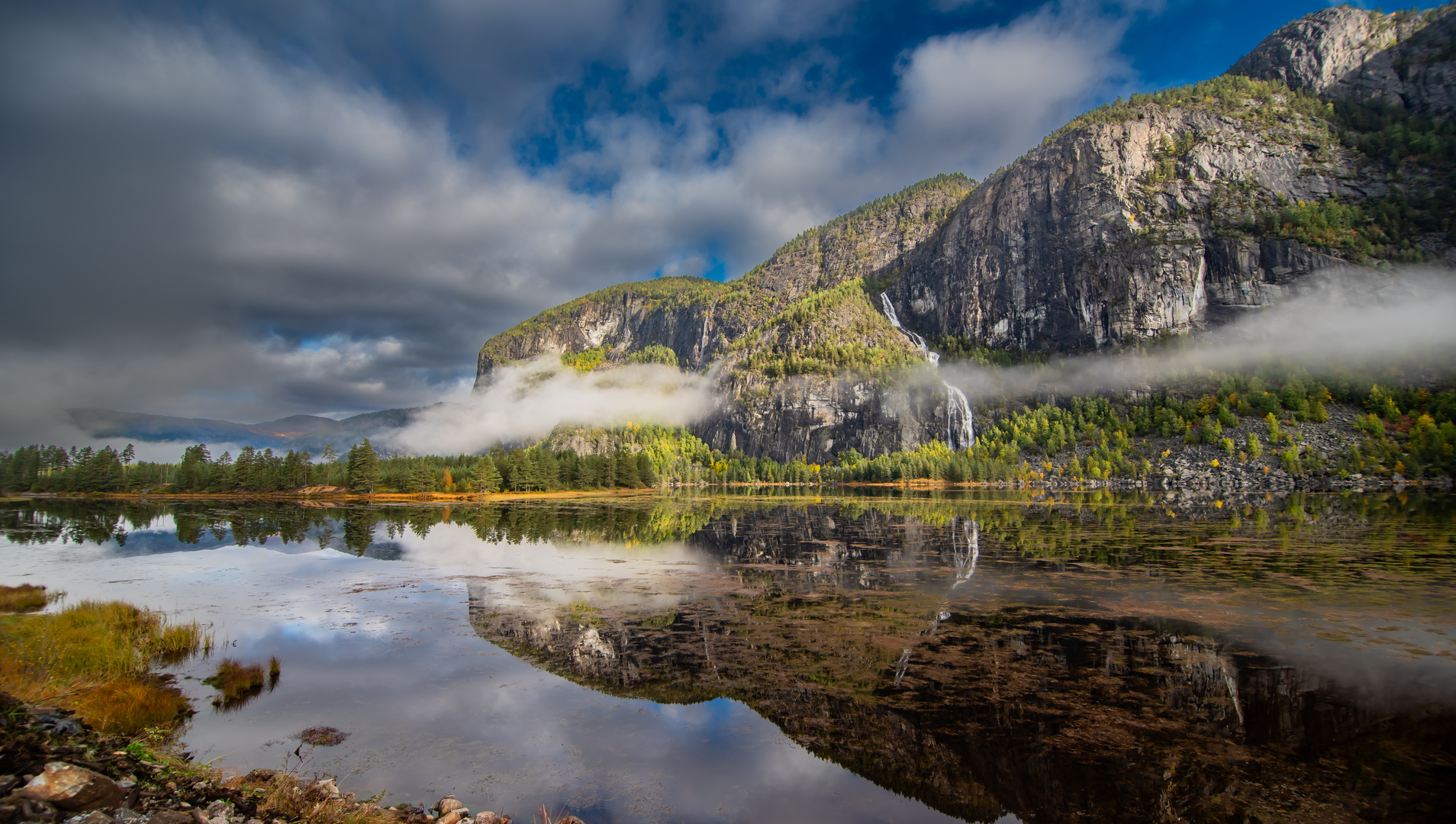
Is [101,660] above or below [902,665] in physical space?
above

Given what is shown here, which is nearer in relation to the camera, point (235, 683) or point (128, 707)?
point (128, 707)

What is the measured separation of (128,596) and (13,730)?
72.8ft

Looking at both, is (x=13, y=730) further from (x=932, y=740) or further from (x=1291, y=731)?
(x=1291, y=731)

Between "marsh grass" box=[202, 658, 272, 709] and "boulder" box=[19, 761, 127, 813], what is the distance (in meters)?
8.06

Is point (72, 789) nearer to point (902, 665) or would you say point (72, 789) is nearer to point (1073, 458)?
point (902, 665)

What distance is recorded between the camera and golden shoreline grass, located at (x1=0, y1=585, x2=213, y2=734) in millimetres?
9711

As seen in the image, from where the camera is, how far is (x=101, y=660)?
1269 centimetres

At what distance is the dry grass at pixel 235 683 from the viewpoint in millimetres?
11867

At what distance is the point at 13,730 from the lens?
5871mm

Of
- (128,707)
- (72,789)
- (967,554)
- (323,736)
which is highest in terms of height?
(72,789)

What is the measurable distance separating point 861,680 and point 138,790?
11302 mm

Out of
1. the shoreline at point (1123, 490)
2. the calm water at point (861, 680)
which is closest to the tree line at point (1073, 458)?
the shoreline at point (1123, 490)

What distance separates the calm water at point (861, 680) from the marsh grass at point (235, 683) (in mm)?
326

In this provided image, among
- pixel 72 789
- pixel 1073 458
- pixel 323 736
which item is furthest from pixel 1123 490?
pixel 72 789
